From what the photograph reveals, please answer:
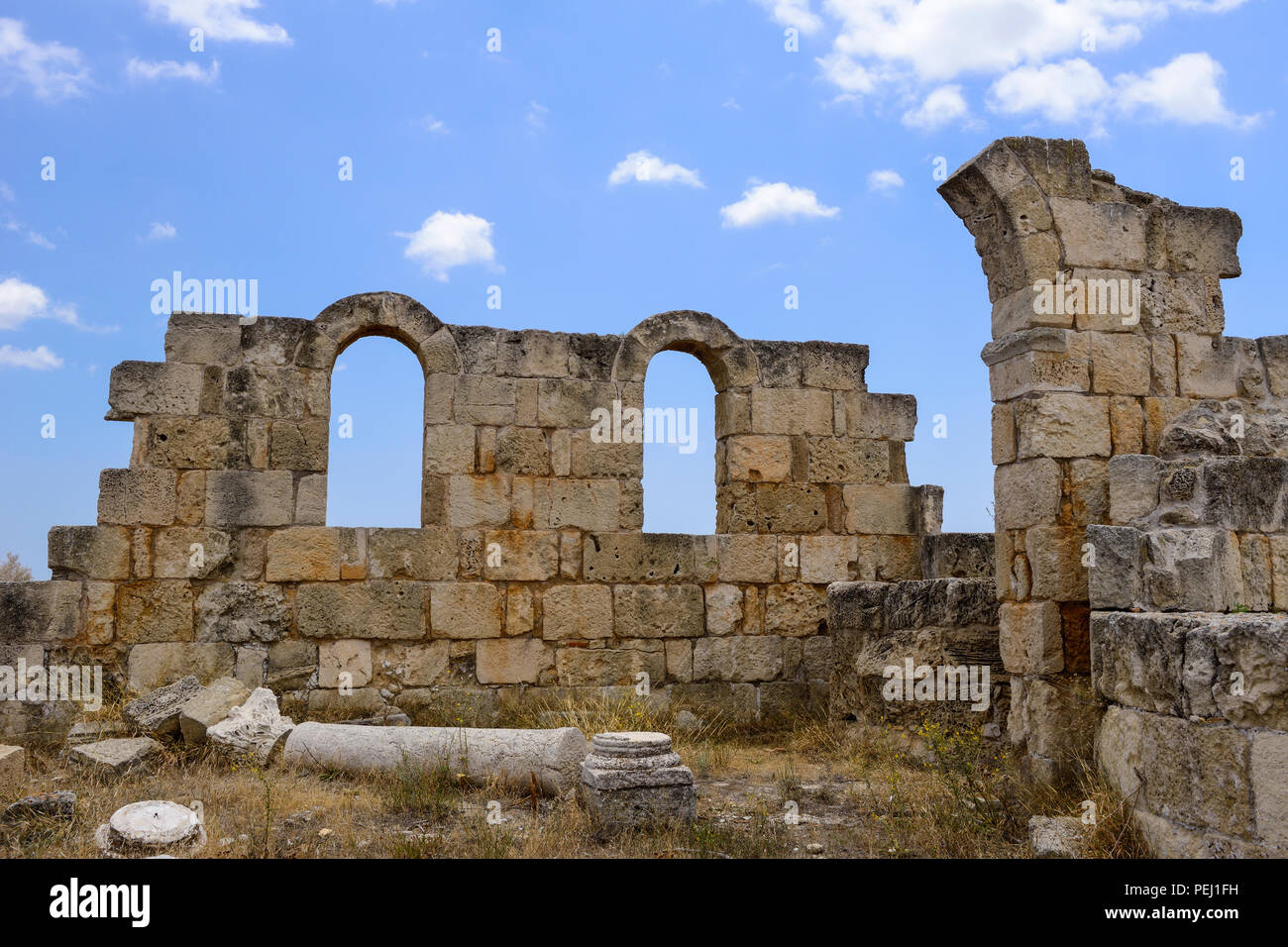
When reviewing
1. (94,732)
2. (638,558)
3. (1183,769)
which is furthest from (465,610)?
(1183,769)

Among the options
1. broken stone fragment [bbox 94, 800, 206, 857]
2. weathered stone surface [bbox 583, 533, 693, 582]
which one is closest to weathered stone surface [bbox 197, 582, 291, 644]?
weathered stone surface [bbox 583, 533, 693, 582]

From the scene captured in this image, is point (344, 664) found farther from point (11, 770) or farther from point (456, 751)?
point (11, 770)

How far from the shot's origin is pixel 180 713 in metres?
7.35

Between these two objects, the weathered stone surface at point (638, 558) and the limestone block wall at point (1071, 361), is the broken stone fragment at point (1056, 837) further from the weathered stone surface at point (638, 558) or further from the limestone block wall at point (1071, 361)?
the weathered stone surface at point (638, 558)

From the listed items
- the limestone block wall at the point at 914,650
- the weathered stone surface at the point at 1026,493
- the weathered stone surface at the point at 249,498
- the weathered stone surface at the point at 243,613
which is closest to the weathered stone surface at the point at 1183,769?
the weathered stone surface at the point at 1026,493

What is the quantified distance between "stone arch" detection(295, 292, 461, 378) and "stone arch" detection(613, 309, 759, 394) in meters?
1.53

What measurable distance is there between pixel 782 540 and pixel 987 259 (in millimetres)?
3587

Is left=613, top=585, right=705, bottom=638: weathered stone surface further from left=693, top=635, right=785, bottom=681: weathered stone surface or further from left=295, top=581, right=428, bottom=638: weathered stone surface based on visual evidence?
left=295, top=581, right=428, bottom=638: weathered stone surface

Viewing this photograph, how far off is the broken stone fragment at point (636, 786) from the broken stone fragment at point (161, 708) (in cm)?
331

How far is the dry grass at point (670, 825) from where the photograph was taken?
16.3 feet

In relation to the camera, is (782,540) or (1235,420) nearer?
(1235,420)

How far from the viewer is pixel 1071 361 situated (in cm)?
615
